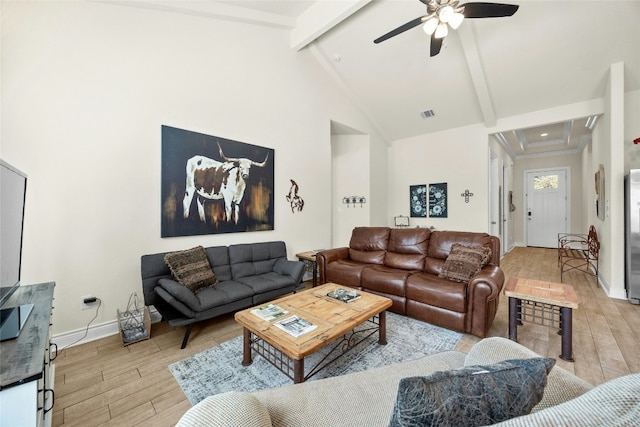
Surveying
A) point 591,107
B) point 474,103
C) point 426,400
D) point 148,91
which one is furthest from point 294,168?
point 591,107

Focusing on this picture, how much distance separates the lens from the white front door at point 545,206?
722 centimetres

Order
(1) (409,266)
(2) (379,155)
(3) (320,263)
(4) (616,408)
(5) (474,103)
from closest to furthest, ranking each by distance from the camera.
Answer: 1. (4) (616,408)
2. (1) (409,266)
3. (3) (320,263)
4. (5) (474,103)
5. (2) (379,155)

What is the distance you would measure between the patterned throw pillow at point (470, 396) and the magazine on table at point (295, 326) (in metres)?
1.19

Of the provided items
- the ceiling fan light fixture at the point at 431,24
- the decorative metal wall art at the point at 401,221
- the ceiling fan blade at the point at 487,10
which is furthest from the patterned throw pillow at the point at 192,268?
the decorative metal wall art at the point at 401,221

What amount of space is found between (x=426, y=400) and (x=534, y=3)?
448 cm

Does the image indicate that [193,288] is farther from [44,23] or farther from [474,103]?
[474,103]

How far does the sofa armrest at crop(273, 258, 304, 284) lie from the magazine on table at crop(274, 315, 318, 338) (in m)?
1.26

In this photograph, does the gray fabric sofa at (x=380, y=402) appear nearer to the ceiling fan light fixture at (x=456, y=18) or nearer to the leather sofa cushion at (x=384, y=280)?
the leather sofa cushion at (x=384, y=280)

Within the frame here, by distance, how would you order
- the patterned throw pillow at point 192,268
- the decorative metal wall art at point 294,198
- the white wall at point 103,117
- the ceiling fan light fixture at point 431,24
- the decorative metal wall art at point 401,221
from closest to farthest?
the white wall at point 103,117, the ceiling fan light fixture at point 431,24, the patterned throw pillow at point 192,268, the decorative metal wall art at point 294,198, the decorative metal wall art at point 401,221

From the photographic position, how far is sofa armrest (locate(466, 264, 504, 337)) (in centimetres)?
227

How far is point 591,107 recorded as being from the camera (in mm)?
4027

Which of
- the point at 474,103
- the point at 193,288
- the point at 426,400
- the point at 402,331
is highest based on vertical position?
the point at 474,103

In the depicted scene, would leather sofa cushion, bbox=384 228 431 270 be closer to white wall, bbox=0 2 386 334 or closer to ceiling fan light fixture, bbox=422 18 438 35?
white wall, bbox=0 2 386 334

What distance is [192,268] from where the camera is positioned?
2686mm
